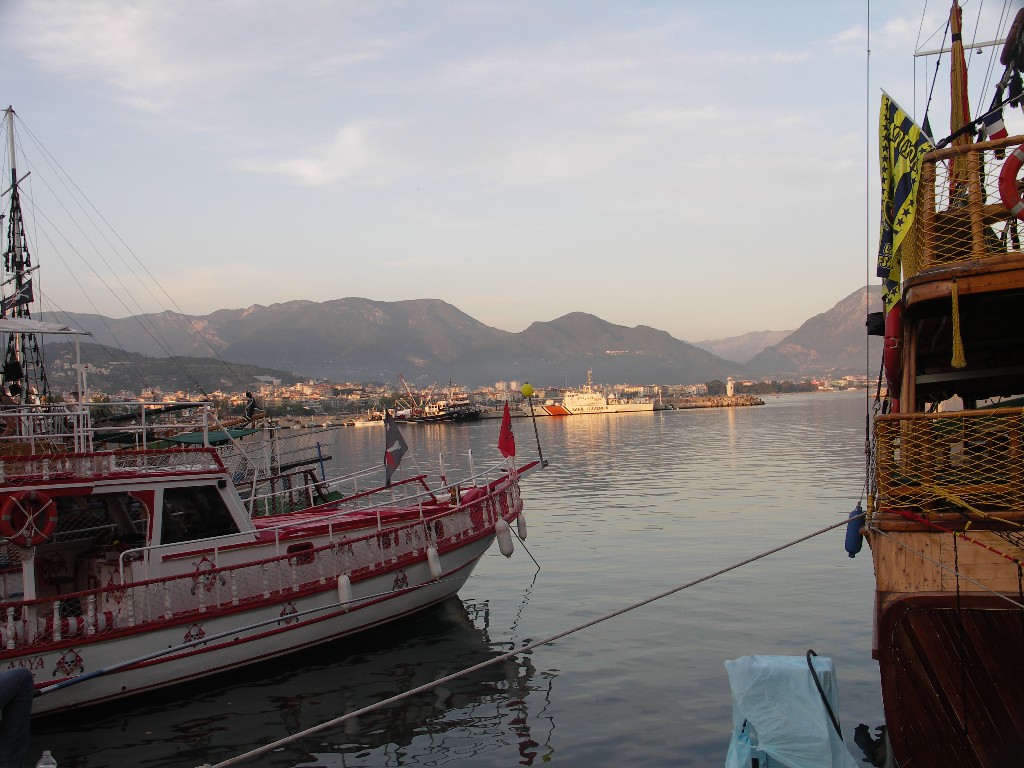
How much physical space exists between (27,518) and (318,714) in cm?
473

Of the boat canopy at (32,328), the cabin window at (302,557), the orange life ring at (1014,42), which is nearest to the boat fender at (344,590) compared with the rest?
the cabin window at (302,557)

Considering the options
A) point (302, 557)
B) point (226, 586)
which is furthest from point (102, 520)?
point (302, 557)

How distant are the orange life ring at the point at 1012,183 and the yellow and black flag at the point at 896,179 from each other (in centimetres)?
69

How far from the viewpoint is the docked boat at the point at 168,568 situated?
38.2ft

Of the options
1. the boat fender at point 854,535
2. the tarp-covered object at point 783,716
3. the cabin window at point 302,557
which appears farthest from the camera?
the cabin window at point 302,557

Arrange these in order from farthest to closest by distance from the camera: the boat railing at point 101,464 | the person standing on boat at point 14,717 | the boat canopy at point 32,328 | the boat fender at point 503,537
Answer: the boat fender at point 503,537 → the boat canopy at point 32,328 → the boat railing at point 101,464 → the person standing on boat at point 14,717

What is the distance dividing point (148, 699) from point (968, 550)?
10.7m

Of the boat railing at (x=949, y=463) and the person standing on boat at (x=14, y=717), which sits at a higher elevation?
the boat railing at (x=949, y=463)

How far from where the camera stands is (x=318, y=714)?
11.9 meters

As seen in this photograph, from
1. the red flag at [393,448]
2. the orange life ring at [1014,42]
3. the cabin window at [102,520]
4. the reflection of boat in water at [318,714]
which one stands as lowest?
the reflection of boat in water at [318,714]

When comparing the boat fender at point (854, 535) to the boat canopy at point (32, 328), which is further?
the boat canopy at point (32, 328)

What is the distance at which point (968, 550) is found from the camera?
727 centimetres

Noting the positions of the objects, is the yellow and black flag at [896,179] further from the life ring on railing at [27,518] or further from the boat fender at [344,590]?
the life ring on railing at [27,518]

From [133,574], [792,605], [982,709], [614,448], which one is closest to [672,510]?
[792,605]
